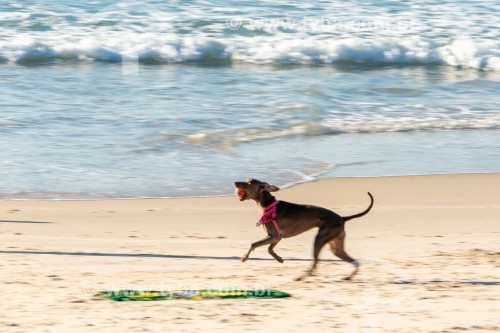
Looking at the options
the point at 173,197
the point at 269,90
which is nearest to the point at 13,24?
the point at 269,90

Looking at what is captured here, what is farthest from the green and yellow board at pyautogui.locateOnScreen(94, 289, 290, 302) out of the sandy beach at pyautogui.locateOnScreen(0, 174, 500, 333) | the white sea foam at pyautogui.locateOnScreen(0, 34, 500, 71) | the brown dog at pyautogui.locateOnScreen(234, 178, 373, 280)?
the white sea foam at pyautogui.locateOnScreen(0, 34, 500, 71)

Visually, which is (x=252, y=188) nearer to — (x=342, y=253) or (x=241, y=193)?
(x=241, y=193)

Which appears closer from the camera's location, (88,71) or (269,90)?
(269,90)

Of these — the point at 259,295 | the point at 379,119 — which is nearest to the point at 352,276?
the point at 259,295

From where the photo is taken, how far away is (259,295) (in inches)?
250

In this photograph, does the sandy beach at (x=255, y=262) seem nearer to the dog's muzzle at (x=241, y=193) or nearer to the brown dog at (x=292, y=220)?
the brown dog at (x=292, y=220)

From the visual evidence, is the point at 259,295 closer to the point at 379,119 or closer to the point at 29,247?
the point at 29,247

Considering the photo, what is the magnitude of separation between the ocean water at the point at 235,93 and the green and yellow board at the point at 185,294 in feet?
10.9

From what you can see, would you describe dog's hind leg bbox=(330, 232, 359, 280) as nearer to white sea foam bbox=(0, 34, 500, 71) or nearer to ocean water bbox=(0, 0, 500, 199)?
ocean water bbox=(0, 0, 500, 199)

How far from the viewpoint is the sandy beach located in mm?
5816

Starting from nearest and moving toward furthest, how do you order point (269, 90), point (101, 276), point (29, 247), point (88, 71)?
1. point (101, 276)
2. point (29, 247)
3. point (269, 90)
4. point (88, 71)

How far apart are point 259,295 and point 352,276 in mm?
782

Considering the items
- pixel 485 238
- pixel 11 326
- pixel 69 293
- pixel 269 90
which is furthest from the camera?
pixel 269 90

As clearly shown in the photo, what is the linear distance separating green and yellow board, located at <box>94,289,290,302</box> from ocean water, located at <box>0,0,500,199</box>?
333 centimetres
